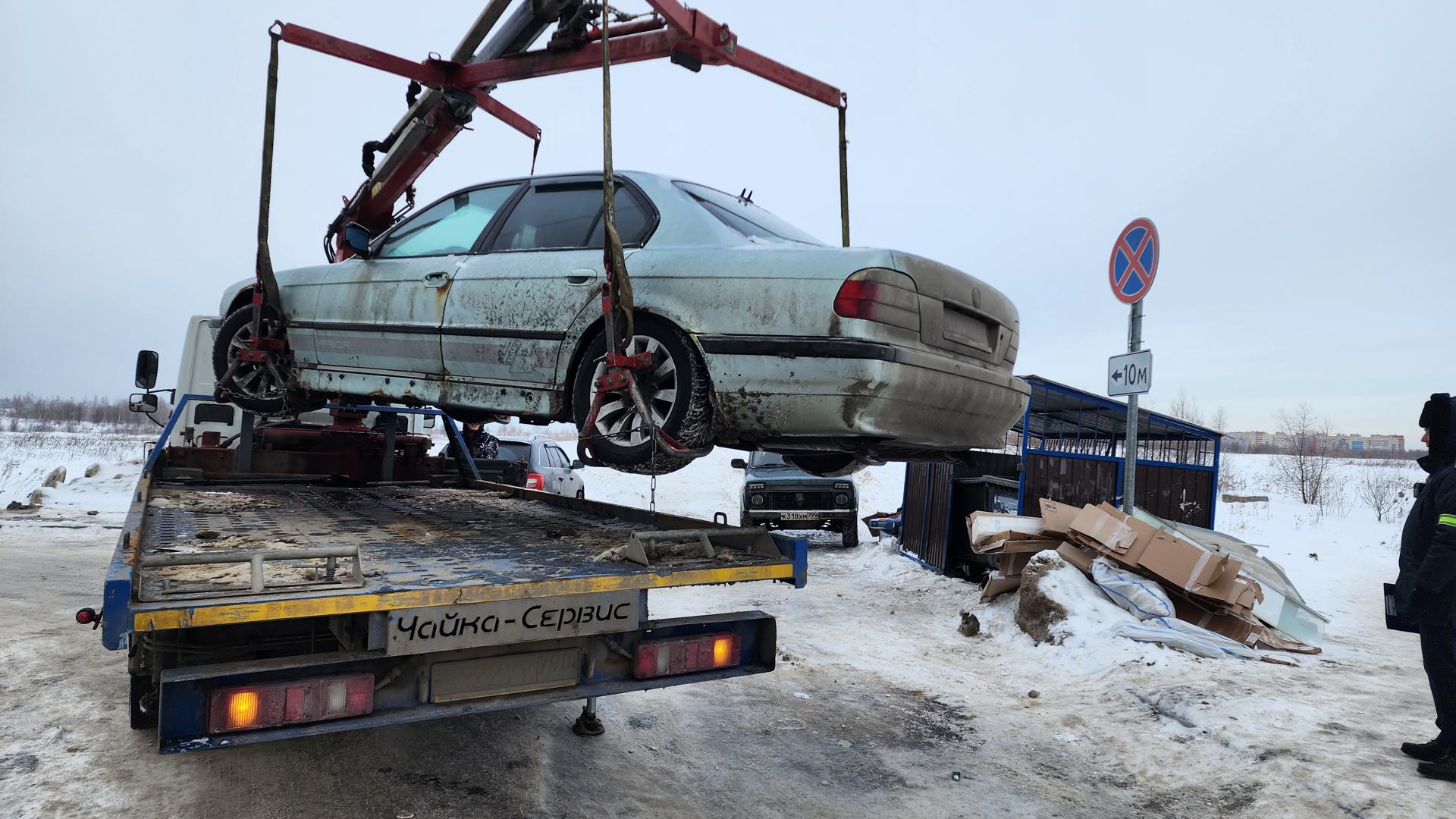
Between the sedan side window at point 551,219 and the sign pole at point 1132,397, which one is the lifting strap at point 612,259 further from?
the sign pole at point 1132,397

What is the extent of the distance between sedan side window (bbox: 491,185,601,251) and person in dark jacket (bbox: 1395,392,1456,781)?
3.85 m

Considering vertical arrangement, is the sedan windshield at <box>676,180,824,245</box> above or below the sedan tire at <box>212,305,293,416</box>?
above

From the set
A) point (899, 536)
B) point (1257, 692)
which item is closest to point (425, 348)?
point (1257, 692)

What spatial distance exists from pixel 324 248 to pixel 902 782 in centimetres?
554

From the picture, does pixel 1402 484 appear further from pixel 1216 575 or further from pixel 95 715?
pixel 95 715

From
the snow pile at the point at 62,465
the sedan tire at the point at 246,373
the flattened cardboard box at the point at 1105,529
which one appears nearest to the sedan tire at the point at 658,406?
the sedan tire at the point at 246,373

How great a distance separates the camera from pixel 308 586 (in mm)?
2266

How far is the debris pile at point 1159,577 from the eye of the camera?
5.56 metres

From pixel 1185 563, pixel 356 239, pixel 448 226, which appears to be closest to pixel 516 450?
pixel 356 239

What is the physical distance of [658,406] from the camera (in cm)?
331

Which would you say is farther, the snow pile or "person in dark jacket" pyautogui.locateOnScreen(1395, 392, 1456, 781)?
the snow pile

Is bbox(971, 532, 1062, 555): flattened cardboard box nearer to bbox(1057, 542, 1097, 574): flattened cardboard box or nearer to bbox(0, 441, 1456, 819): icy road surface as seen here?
bbox(1057, 542, 1097, 574): flattened cardboard box

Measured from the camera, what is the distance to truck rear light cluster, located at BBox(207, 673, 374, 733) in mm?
2148

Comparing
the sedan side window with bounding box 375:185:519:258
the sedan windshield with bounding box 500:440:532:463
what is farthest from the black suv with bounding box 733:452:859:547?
the sedan side window with bounding box 375:185:519:258
